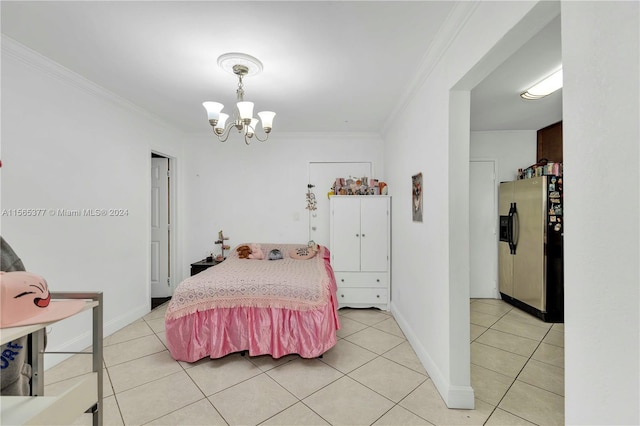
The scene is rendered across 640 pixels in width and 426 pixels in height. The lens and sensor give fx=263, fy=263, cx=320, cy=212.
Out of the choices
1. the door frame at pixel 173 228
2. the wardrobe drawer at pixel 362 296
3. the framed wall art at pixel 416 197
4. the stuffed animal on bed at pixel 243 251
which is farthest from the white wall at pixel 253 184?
the framed wall art at pixel 416 197

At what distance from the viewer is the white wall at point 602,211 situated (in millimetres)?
694

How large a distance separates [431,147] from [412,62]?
696mm

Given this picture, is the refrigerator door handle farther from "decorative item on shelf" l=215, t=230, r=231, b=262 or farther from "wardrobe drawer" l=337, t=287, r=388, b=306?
"decorative item on shelf" l=215, t=230, r=231, b=262

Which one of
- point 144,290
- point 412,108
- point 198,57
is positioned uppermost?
point 198,57

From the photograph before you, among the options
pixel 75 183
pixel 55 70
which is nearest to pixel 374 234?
pixel 75 183

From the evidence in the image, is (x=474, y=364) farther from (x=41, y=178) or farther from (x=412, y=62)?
(x=41, y=178)

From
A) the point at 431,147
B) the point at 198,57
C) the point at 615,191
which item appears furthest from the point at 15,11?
the point at 615,191

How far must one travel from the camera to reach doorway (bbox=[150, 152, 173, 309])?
3908mm

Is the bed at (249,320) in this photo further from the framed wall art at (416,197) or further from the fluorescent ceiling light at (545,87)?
the fluorescent ceiling light at (545,87)

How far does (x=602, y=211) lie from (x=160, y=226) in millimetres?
4498

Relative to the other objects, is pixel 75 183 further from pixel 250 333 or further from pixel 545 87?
pixel 545 87

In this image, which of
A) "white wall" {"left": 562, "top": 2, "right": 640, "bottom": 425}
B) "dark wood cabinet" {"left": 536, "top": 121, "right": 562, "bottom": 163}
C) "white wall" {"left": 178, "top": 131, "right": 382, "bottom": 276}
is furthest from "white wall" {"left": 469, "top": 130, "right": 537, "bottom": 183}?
"white wall" {"left": 562, "top": 2, "right": 640, "bottom": 425}

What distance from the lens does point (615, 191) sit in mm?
734

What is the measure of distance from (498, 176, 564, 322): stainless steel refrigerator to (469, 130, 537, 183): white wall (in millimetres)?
297
